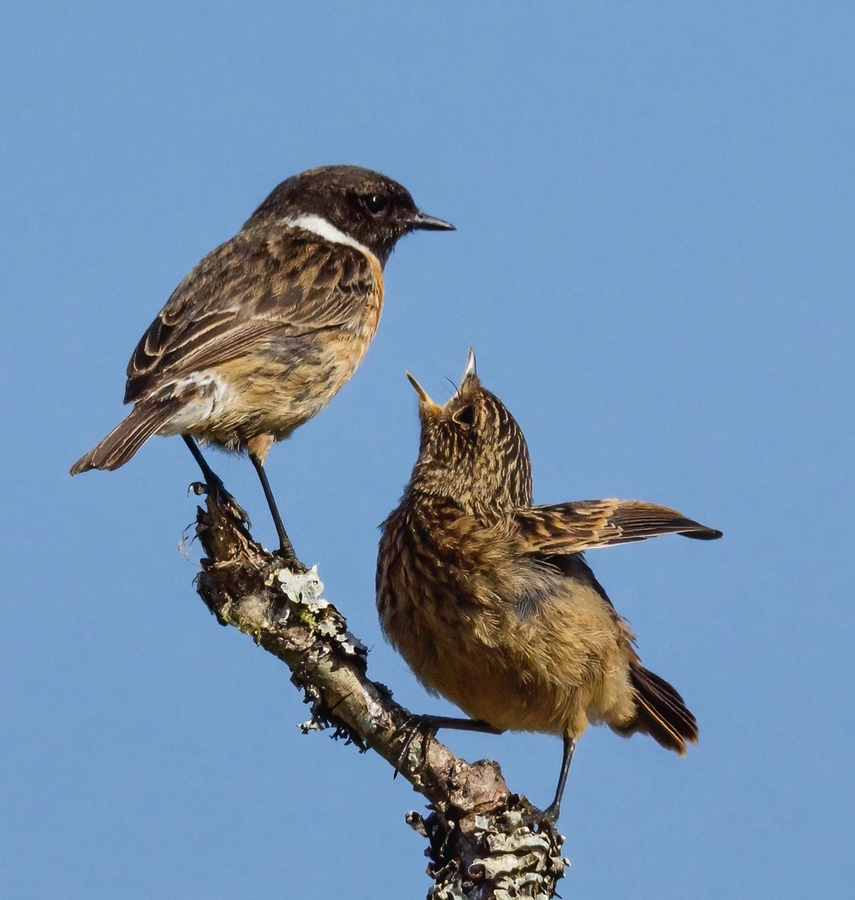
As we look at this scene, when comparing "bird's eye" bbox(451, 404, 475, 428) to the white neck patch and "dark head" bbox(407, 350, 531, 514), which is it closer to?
"dark head" bbox(407, 350, 531, 514)

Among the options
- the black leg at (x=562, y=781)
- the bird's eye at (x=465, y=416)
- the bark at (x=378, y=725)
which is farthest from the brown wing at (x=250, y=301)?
Answer: the black leg at (x=562, y=781)

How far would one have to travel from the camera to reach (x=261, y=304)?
764 centimetres

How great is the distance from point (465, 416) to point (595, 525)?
3.47 feet

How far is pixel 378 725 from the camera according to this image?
519 centimetres

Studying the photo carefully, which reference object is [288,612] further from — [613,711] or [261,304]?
[261,304]

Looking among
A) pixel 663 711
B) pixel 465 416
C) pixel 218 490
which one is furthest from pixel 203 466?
pixel 663 711

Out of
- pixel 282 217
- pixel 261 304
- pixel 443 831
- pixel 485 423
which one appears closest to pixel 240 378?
pixel 261 304

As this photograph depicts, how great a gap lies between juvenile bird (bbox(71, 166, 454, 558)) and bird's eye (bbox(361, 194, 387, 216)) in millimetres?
223

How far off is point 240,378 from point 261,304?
0.58 m

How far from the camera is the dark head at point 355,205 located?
894cm

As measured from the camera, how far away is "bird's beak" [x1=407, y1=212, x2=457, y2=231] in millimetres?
9180

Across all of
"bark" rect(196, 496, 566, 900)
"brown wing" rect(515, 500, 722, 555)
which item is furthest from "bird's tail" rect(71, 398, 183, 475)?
"brown wing" rect(515, 500, 722, 555)

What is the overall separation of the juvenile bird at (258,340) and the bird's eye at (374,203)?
0.22m

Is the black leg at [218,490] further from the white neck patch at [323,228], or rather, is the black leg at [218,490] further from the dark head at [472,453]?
the white neck patch at [323,228]
